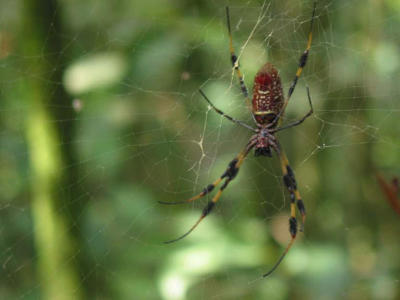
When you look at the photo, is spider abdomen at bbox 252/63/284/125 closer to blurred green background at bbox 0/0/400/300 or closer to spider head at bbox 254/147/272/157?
spider head at bbox 254/147/272/157

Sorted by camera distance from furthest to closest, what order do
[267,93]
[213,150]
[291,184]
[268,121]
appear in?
1. [213,150]
2. [291,184]
3. [268,121]
4. [267,93]

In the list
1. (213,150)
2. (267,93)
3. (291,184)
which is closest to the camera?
(267,93)

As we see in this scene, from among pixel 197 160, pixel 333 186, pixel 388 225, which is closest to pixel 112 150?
pixel 197 160

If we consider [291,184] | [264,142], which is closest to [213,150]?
[264,142]

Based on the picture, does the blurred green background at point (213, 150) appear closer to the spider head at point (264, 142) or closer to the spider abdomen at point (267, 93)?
the spider head at point (264, 142)

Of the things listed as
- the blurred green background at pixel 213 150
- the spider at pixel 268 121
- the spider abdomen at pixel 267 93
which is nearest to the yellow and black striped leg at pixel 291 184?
the spider at pixel 268 121

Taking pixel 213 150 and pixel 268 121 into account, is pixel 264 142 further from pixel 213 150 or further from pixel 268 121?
pixel 213 150
